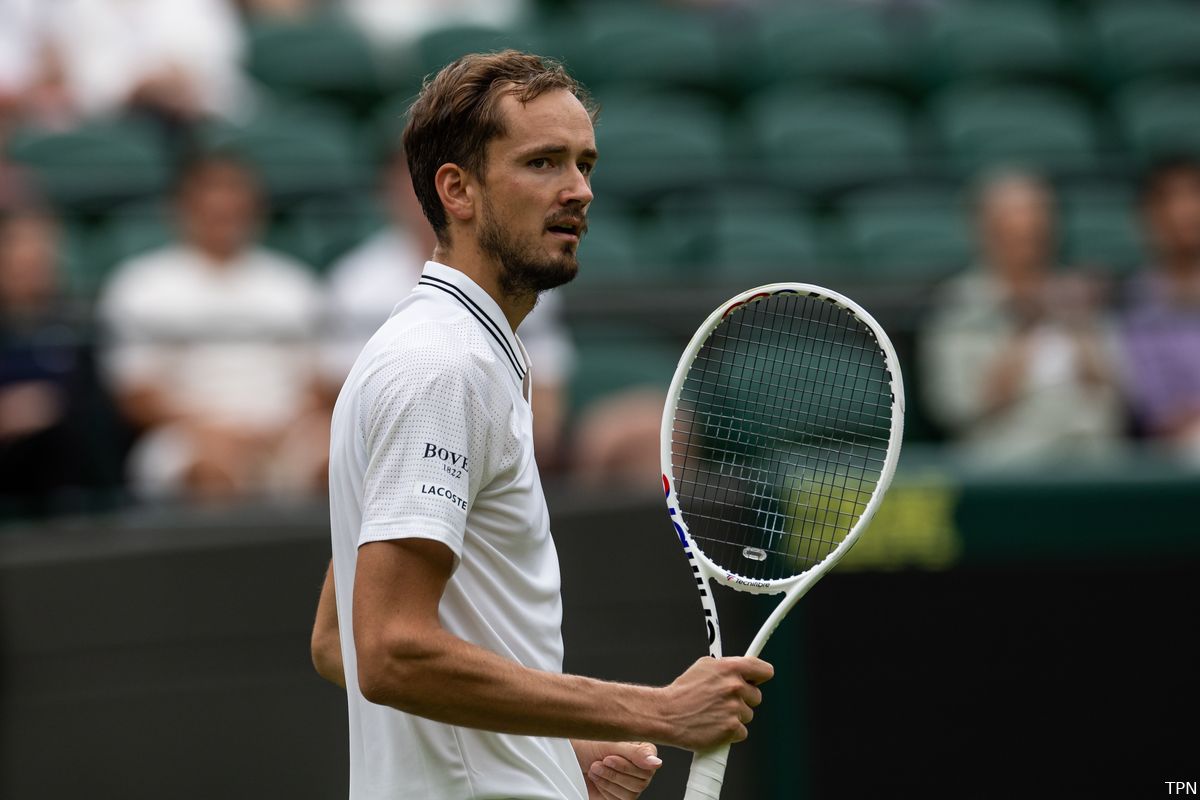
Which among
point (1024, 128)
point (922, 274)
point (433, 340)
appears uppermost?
point (1024, 128)

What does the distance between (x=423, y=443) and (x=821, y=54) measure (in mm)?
7130

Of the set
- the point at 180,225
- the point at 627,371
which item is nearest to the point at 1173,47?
the point at 627,371

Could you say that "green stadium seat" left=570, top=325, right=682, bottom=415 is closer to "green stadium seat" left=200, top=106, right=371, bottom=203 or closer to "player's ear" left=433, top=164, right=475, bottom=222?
"green stadium seat" left=200, top=106, right=371, bottom=203

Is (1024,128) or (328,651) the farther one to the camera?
(1024,128)

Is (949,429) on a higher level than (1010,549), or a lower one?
higher

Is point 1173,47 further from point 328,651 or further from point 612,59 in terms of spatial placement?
point 328,651

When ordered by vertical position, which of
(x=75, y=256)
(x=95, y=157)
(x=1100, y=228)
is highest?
(x=95, y=157)

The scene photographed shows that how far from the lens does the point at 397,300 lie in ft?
20.0

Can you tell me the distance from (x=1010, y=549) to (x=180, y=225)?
334 centimetres

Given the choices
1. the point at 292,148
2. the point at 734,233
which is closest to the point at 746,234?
the point at 734,233

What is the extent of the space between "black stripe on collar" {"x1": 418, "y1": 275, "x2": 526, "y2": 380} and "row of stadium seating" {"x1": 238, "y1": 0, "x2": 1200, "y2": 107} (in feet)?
18.9

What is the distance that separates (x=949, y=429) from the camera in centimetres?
609

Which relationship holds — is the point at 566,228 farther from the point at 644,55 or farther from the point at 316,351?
the point at 644,55

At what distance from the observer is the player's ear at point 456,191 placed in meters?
2.60
